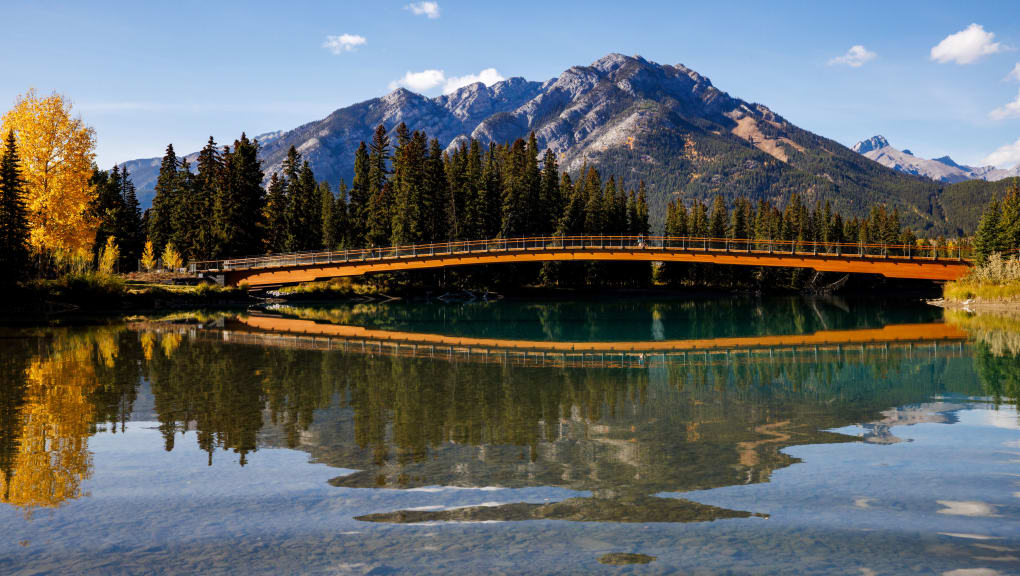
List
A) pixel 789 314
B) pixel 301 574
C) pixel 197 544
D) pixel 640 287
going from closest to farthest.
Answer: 1. pixel 301 574
2. pixel 197 544
3. pixel 789 314
4. pixel 640 287

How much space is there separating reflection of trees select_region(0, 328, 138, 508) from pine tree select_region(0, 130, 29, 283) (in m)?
22.2

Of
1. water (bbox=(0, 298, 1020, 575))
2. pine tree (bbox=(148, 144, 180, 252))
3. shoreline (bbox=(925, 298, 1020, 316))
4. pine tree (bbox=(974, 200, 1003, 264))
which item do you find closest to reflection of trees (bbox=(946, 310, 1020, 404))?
water (bbox=(0, 298, 1020, 575))

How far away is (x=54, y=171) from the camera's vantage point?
53938 mm

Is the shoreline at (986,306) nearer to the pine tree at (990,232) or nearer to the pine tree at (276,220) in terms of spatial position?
the pine tree at (990,232)

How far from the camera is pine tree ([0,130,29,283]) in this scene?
4741 centimetres

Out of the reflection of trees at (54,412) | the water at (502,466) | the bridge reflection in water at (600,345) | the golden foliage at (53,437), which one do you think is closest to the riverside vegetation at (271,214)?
the bridge reflection in water at (600,345)

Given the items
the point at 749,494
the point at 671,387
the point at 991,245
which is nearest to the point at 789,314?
the point at 991,245

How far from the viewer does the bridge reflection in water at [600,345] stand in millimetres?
29484

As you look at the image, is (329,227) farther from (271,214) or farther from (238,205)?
(238,205)

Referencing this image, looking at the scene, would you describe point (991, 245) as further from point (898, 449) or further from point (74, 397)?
point (74, 397)

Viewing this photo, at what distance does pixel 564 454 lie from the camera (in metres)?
12.7

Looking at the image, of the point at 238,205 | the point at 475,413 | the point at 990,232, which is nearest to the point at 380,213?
the point at 238,205

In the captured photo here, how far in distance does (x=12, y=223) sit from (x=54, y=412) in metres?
39.8

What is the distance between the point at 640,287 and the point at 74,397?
292 ft
